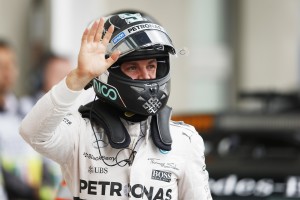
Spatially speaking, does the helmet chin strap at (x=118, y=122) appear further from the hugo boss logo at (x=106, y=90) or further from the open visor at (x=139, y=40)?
the open visor at (x=139, y=40)

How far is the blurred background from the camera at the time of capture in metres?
7.68

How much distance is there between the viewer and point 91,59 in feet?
13.7

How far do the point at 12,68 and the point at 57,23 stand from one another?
3221 millimetres

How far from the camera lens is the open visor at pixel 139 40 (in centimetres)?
435

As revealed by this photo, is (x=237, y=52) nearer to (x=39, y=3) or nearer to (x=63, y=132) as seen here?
(x=39, y=3)

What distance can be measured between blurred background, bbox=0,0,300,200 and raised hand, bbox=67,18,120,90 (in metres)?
0.51

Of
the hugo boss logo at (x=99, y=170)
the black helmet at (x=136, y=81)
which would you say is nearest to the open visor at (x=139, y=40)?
the black helmet at (x=136, y=81)

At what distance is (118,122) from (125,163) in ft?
0.63

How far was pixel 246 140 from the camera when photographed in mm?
8312

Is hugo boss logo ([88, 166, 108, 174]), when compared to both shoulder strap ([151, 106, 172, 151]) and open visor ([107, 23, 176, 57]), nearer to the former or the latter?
shoulder strap ([151, 106, 172, 151])

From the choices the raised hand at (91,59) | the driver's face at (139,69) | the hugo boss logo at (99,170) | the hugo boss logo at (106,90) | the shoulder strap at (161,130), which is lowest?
the hugo boss logo at (99,170)

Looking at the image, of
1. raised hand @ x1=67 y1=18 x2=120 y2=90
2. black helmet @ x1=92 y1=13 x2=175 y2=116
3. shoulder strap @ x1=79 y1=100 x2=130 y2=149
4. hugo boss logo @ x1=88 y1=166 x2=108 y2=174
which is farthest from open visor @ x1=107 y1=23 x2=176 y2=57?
hugo boss logo @ x1=88 y1=166 x2=108 y2=174

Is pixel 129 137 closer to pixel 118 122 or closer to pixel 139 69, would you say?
pixel 118 122

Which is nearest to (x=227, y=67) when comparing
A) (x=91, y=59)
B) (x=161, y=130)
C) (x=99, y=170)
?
(x=161, y=130)
